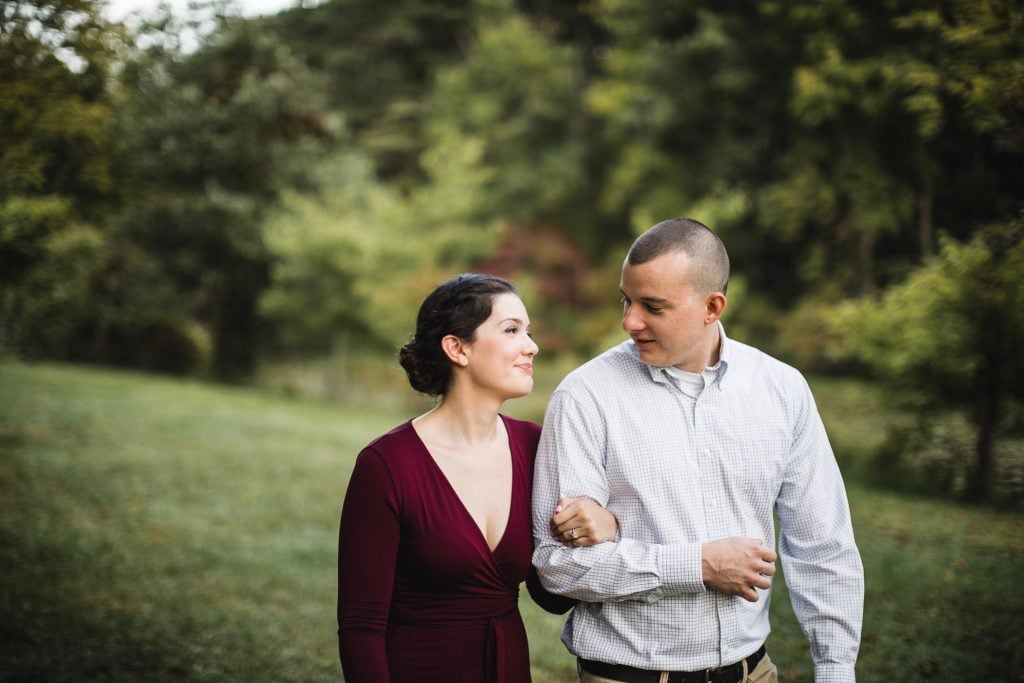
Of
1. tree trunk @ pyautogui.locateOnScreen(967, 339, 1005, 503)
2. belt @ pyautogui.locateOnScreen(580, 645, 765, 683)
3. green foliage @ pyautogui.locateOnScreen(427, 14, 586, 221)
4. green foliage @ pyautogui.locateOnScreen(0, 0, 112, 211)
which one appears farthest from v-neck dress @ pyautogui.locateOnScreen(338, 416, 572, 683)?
green foliage @ pyautogui.locateOnScreen(427, 14, 586, 221)

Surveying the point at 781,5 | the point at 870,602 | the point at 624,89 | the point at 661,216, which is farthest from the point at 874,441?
the point at 624,89

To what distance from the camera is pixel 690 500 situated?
2.25m

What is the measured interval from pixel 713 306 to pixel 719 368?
187mm

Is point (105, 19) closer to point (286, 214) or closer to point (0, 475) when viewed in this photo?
point (0, 475)

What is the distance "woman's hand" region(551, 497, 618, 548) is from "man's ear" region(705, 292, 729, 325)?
2.13 feet

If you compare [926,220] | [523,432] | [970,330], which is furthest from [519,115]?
[523,432]

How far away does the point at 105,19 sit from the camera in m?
5.46

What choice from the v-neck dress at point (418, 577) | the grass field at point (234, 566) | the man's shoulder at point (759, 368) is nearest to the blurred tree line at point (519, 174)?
the grass field at point (234, 566)

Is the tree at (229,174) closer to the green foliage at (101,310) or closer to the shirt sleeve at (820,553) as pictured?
the green foliage at (101,310)

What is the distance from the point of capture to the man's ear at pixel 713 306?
237cm

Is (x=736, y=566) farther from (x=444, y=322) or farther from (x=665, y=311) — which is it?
(x=444, y=322)

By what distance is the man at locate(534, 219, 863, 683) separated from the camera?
2240mm

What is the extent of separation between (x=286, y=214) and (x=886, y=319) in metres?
12.6

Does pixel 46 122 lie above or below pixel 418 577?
above
